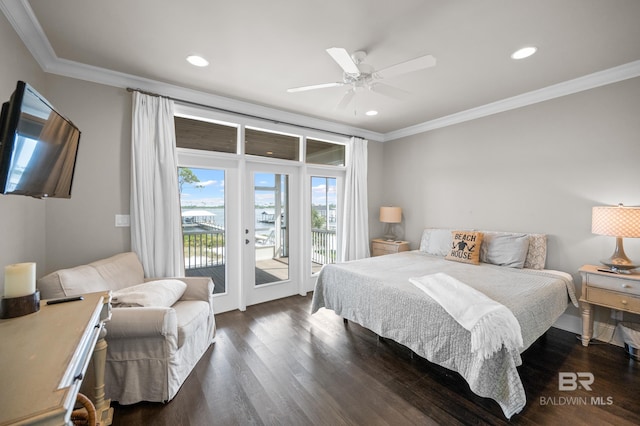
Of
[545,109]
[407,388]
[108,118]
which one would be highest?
[545,109]

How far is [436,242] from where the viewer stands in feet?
12.7

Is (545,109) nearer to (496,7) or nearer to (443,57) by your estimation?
(443,57)

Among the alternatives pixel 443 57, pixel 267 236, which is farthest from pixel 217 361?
pixel 443 57

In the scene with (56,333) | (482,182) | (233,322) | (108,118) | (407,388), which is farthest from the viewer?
(482,182)

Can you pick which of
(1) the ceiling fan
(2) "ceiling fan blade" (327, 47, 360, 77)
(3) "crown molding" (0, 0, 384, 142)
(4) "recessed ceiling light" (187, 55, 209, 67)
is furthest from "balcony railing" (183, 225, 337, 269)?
(2) "ceiling fan blade" (327, 47, 360, 77)

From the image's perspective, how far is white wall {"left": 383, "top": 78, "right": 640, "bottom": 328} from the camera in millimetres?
2734

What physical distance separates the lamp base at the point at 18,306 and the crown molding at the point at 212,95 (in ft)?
6.03

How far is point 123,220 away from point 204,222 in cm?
85

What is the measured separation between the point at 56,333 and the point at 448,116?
182 inches

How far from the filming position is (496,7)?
183cm

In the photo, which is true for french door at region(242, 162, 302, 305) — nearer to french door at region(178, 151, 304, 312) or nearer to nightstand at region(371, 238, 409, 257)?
french door at region(178, 151, 304, 312)

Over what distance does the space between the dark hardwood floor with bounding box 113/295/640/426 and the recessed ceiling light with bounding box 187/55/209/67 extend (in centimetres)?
269

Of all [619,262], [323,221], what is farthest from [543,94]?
[323,221]

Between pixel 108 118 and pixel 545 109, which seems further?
pixel 545 109
